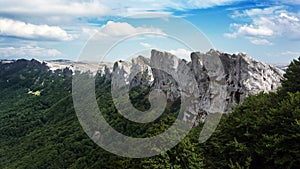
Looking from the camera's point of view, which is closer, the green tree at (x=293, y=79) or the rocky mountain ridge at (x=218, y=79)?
the green tree at (x=293, y=79)

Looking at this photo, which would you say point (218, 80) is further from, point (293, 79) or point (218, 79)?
point (293, 79)

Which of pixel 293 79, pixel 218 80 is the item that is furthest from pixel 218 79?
pixel 293 79

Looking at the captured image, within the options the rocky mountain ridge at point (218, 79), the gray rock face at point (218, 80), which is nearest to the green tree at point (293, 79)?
the gray rock face at point (218, 80)

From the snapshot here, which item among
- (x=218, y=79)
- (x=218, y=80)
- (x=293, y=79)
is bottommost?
(x=218, y=80)

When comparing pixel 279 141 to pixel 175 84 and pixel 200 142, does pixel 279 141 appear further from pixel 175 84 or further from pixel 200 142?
pixel 175 84

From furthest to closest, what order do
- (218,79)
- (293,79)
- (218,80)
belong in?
(218,79) < (218,80) < (293,79)

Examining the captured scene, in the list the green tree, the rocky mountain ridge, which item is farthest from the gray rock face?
the green tree

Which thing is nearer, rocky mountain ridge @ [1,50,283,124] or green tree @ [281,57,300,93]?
green tree @ [281,57,300,93]

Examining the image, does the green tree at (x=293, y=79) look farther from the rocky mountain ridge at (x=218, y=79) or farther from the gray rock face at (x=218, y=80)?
the rocky mountain ridge at (x=218, y=79)

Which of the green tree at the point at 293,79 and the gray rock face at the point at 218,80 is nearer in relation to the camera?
the green tree at the point at 293,79

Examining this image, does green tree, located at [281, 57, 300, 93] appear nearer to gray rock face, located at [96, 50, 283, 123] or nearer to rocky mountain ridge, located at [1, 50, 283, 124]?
gray rock face, located at [96, 50, 283, 123]

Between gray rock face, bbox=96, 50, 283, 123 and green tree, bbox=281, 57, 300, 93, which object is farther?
gray rock face, bbox=96, 50, 283, 123

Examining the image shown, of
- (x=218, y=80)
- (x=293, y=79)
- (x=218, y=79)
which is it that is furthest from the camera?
(x=218, y=79)

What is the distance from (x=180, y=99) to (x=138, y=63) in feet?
158
